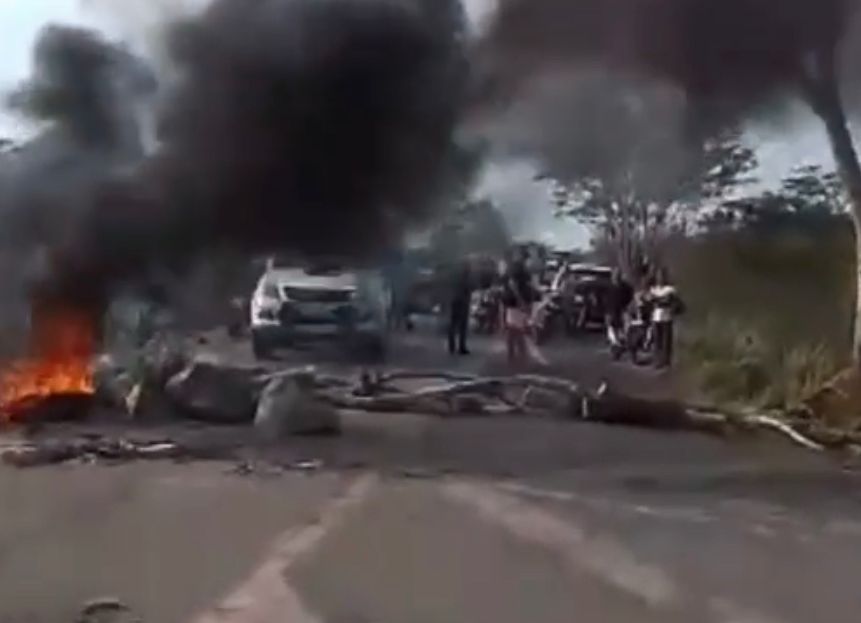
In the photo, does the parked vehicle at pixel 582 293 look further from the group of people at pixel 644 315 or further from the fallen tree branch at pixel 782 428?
the fallen tree branch at pixel 782 428

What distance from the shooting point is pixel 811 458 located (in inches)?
392

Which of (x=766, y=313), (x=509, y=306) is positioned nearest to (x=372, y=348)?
(x=509, y=306)

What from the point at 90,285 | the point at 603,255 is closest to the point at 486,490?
the point at 603,255

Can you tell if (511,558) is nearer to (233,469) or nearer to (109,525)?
(109,525)

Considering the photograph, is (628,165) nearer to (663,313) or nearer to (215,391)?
(663,313)

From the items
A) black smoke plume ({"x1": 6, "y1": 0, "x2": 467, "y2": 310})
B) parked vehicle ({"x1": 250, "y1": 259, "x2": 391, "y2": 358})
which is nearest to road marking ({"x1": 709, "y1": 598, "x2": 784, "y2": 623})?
parked vehicle ({"x1": 250, "y1": 259, "x2": 391, "y2": 358})

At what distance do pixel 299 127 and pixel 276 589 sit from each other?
4609 millimetres

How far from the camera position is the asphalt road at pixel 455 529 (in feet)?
20.2

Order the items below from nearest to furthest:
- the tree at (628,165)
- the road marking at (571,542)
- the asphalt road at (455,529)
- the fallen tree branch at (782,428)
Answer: the asphalt road at (455,529), the road marking at (571,542), the tree at (628,165), the fallen tree branch at (782,428)

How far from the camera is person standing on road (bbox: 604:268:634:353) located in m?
9.88

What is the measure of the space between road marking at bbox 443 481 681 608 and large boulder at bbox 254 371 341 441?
1.38m

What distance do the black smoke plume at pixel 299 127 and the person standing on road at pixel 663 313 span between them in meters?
1.60

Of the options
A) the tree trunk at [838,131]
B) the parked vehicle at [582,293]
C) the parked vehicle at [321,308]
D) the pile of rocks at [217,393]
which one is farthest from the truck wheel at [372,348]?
the tree trunk at [838,131]

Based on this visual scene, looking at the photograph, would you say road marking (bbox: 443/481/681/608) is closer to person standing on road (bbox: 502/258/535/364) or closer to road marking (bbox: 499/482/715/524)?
road marking (bbox: 499/482/715/524)
